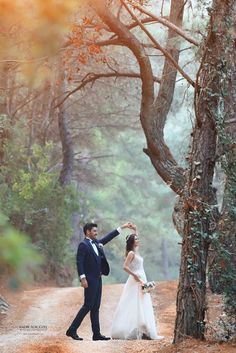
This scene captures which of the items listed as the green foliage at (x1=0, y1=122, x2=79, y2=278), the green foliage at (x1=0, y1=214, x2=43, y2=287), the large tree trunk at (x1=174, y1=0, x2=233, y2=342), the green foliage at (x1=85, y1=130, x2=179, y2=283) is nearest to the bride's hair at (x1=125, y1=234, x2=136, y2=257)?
the large tree trunk at (x1=174, y1=0, x2=233, y2=342)

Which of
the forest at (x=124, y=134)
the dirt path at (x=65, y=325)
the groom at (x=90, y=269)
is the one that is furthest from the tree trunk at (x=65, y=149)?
the groom at (x=90, y=269)

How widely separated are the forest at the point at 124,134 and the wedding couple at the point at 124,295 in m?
1.08

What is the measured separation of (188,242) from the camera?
7668 mm

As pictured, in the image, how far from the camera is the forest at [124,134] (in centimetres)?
762

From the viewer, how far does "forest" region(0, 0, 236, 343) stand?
7.62m

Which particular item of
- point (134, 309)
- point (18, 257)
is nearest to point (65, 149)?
point (134, 309)

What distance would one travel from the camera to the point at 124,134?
38469 mm

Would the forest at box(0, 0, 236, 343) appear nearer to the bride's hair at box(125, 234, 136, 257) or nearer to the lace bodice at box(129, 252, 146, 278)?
the lace bodice at box(129, 252, 146, 278)

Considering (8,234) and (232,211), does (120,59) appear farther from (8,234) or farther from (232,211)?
(8,234)

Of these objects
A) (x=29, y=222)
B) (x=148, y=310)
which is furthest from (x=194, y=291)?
(x=29, y=222)

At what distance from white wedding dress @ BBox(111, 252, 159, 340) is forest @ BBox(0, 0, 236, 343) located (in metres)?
1.05

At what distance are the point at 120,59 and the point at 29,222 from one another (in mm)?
7189

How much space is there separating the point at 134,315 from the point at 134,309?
0.36 ft

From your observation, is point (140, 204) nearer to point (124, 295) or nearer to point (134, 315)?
point (124, 295)
